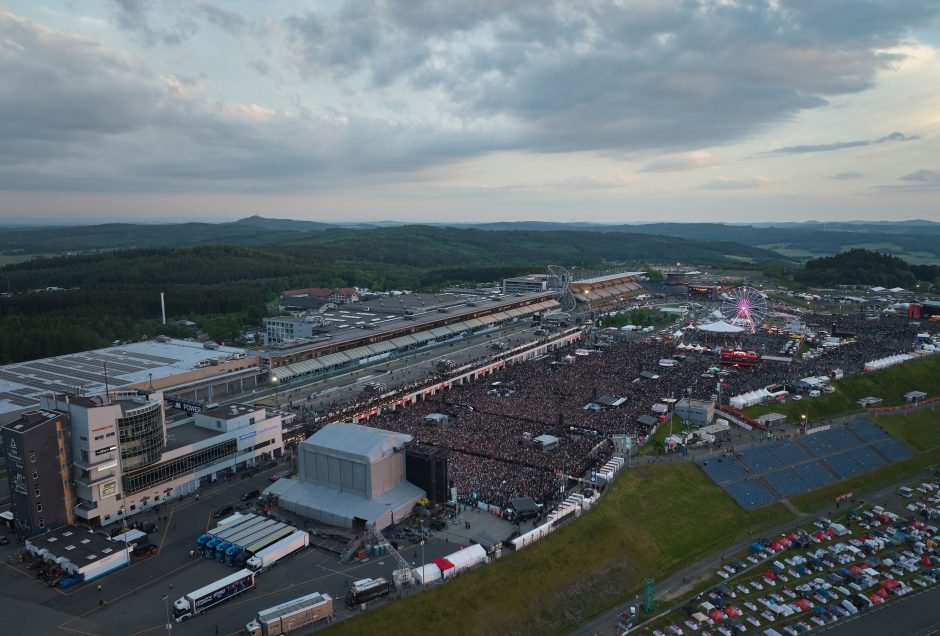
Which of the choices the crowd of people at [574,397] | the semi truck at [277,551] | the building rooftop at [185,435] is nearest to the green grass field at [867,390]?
the crowd of people at [574,397]

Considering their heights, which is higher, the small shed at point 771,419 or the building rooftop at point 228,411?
the building rooftop at point 228,411

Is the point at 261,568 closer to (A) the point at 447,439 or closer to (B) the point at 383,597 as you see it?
(B) the point at 383,597

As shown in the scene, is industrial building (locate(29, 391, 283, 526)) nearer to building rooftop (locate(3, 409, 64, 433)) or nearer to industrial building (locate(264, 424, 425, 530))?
building rooftop (locate(3, 409, 64, 433))

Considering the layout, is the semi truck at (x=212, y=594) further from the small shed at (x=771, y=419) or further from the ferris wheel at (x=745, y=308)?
the ferris wheel at (x=745, y=308)

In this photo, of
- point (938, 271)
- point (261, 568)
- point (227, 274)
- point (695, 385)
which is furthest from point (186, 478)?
point (938, 271)

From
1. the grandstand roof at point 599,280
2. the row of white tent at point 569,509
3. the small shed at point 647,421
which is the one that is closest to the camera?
the row of white tent at point 569,509
